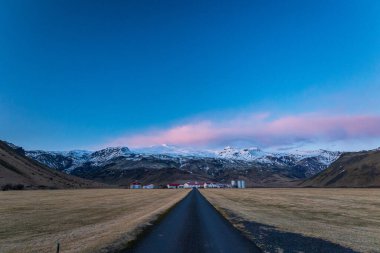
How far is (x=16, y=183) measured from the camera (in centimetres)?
18288

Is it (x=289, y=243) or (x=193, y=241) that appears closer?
(x=193, y=241)

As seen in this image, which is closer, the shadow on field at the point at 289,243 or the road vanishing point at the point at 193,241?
the road vanishing point at the point at 193,241

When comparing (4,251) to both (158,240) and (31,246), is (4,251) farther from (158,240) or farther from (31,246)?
(158,240)

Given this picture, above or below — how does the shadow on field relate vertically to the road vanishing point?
below

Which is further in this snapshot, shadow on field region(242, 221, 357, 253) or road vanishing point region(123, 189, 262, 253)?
shadow on field region(242, 221, 357, 253)

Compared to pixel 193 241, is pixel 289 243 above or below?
below

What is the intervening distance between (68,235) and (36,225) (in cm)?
875

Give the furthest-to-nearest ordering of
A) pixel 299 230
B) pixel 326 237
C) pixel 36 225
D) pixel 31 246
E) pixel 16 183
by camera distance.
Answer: pixel 16 183, pixel 36 225, pixel 299 230, pixel 326 237, pixel 31 246

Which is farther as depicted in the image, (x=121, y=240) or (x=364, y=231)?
(x=364, y=231)

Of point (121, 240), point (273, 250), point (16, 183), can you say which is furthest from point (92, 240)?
point (16, 183)

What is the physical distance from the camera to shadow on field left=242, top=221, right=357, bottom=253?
22766 mm

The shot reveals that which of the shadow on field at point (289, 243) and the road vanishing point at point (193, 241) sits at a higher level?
the road vanishing point at point (193, 241)

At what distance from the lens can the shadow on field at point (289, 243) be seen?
22.8 metres

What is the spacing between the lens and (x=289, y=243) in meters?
25.2
